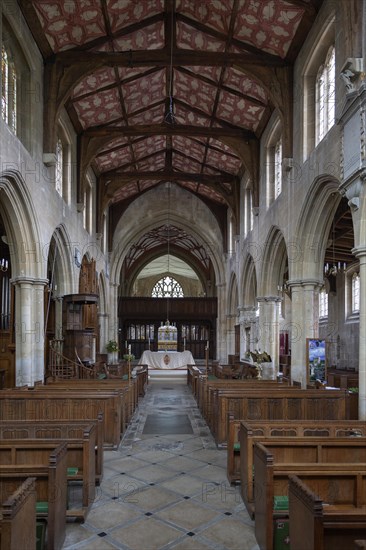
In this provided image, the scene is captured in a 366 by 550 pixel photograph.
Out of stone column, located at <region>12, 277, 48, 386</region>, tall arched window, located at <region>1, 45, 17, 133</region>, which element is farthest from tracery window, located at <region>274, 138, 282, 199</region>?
tall arched window, located at <region>1, 45, 17, 133</region>

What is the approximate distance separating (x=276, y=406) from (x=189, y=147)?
14.3m

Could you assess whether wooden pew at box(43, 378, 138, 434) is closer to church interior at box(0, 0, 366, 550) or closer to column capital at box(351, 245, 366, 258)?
church interior at box(0, 0, 366, 550)

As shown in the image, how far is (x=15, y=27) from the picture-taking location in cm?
1018

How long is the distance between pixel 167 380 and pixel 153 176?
29.2 feet

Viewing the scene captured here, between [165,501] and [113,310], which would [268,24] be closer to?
[165,501]

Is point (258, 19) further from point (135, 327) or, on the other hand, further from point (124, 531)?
point (135, 327)

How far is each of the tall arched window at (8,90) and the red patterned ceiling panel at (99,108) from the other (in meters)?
4.30

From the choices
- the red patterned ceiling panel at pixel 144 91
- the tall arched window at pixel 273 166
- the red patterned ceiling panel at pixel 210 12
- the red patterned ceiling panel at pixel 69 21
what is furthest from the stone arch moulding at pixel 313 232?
the red patterned ceiling panel at pixel 144 91

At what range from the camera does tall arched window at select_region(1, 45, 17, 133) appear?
33.9ft

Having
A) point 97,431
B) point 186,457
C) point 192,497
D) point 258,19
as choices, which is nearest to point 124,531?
point 192,497

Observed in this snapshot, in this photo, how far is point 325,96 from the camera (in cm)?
1114

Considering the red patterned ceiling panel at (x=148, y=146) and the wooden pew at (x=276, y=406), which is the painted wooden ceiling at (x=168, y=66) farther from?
the wooden pew at (x=276, y=406)

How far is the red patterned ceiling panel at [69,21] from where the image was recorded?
1069 cm

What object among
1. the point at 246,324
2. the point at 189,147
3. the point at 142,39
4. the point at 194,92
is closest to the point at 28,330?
the point at 142,39
